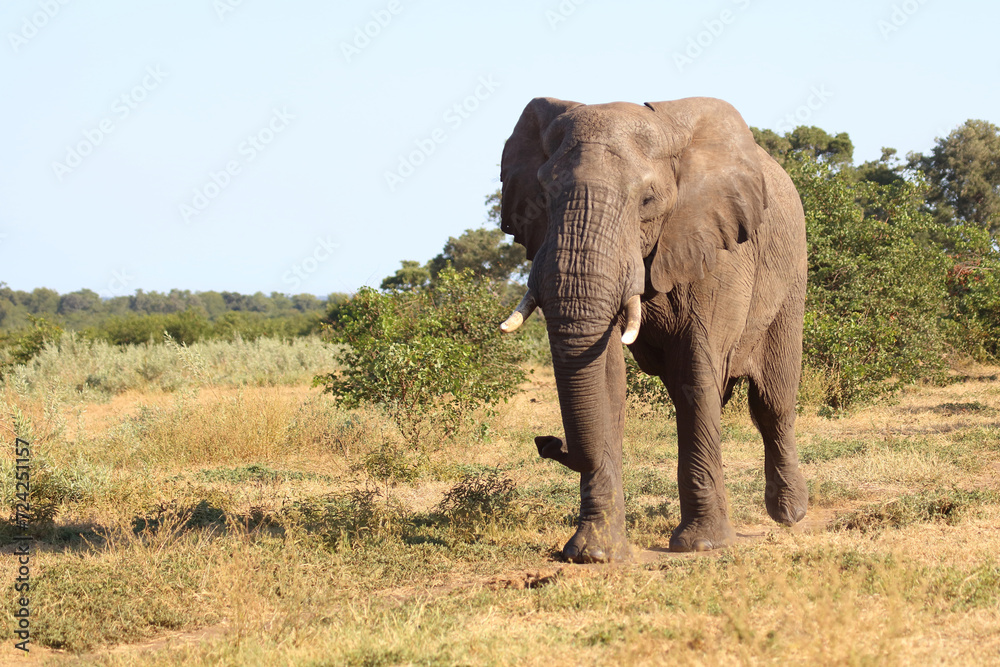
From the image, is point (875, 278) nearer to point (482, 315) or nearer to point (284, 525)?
point (482, 315)

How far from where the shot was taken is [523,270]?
34.3m

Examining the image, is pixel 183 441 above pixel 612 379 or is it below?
below

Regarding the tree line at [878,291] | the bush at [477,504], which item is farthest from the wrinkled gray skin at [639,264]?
the tree line at [878,291]

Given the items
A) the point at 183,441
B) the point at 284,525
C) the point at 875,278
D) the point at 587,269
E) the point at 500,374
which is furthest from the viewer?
the point at 875,278

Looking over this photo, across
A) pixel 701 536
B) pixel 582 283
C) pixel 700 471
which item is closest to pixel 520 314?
pixel 582 283

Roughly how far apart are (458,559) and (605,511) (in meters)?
1.06

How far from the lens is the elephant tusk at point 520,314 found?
527cm

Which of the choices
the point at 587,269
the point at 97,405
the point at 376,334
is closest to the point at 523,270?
the point at 97,405

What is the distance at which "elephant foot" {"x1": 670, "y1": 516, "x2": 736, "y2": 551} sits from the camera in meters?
6.29

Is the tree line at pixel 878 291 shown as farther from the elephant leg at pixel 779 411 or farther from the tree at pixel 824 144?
the tree at pixel 824 144

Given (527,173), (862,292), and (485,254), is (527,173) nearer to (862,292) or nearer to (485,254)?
(862,292)

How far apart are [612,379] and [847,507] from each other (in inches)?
120

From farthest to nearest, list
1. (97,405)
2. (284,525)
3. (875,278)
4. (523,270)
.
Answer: (523,270) < (97,405) < (875,278) < (284,525)

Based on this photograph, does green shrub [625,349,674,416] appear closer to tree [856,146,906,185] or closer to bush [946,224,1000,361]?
bush [946,224,1000,361]
